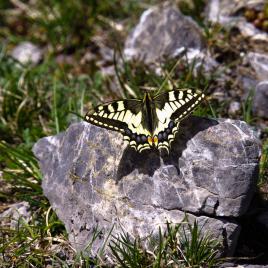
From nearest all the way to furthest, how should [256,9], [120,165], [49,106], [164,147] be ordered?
[164,147] → [120,165] → [49,106] → [256,9]

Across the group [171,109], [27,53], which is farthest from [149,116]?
[27,53]

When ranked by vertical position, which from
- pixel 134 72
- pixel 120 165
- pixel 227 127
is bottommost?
pixel 120 165

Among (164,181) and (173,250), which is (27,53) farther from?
(173,250)

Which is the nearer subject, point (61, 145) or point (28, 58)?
point (61, 145)

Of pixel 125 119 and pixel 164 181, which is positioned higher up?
pixel 125 119

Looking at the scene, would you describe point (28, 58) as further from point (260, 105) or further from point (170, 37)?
point (260, 105)

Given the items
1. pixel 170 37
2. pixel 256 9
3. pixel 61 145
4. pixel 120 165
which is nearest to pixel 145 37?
pixel 170 37

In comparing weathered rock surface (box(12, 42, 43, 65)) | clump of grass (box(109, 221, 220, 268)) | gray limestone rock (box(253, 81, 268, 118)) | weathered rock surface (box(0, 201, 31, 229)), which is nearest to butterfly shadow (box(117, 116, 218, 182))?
A: clump of grass (box(109, 221, 220, 268))
